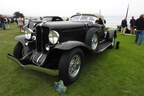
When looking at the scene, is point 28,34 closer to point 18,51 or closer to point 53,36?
point 18,51

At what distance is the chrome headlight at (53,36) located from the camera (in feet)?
7.69

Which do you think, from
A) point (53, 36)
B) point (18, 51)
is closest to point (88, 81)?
point (53, 36)

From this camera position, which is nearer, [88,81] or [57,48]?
[57,48]

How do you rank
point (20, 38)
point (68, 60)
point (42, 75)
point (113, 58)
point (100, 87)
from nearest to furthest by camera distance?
1. point (68, 60)
2. point (100, 87)
3. point (42, 75)
4. point (20, 38)
5. point (113, 58)

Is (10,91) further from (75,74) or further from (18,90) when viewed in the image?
(75,74)

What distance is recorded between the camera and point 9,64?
11.3 feet

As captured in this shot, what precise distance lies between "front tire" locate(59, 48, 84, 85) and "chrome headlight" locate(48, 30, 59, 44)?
0.37 meters

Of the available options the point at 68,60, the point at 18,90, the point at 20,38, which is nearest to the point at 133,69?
the point at 68,60

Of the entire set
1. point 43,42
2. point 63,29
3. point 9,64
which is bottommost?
point 9,64

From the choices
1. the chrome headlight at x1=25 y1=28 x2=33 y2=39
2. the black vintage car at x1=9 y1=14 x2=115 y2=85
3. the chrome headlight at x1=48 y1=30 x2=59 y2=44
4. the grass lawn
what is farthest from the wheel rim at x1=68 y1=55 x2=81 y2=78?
the chrome headlight at x1=25 y1=28 x2=33 y2=39

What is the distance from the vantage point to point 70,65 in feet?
7.84

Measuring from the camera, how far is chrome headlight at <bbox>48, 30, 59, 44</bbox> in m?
2.34

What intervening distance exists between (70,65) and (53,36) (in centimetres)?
72

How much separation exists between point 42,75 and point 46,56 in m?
0.67
